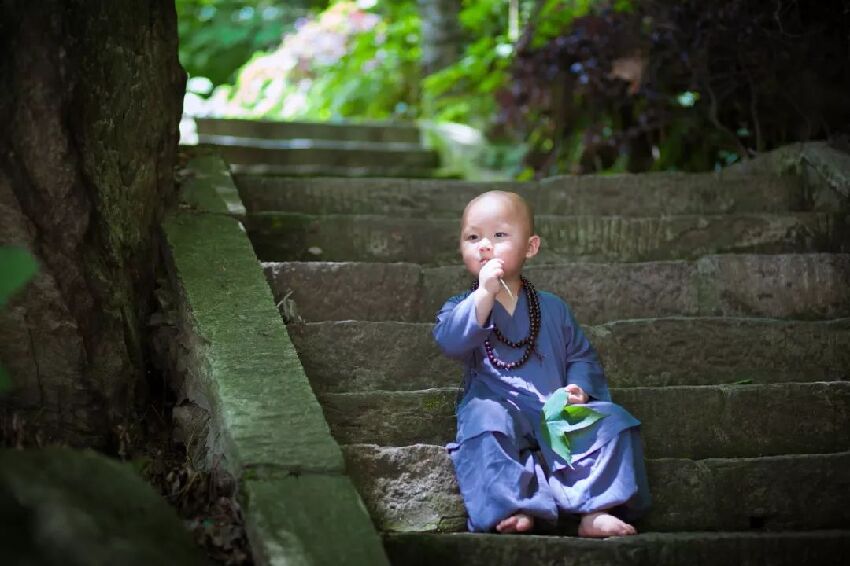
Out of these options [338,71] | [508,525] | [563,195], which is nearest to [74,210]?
[508,525]

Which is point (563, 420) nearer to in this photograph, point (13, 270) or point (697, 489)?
point (697, 489)

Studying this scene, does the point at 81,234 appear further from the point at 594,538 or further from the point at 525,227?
the point at 594,538

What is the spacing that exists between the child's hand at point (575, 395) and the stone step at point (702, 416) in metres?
0.32

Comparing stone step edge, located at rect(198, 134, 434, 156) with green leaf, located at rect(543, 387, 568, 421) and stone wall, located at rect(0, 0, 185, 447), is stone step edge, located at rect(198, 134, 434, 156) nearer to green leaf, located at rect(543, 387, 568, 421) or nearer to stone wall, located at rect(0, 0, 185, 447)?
stone wall, located at rect(0, 0, 185, 447)

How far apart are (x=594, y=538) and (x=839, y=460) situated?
0.86m

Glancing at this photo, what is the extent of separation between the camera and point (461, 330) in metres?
2.88

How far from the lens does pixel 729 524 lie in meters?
2.84

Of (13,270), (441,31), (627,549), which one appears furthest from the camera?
(441,31)

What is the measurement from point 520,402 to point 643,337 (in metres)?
0.82

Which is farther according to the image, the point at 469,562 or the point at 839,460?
the point at 839,460

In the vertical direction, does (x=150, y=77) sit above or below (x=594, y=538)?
above

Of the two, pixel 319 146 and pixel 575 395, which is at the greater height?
pixel 319 146

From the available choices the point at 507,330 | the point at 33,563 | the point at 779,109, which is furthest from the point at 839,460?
the point at 779,109

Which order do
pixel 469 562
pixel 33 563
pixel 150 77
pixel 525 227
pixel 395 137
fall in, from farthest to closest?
pixel 395 137
pixel 150 77
pixel 525 227
pixel 469 562
pixel 33 563
